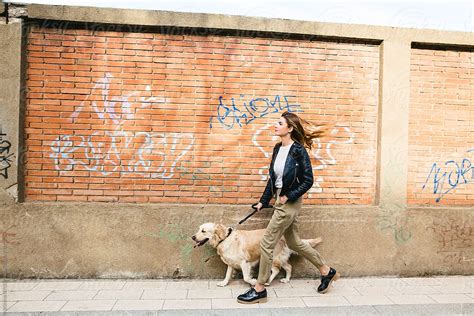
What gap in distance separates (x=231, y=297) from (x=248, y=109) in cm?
243

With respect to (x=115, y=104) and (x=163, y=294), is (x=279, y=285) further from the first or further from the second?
(x=115, y=104)

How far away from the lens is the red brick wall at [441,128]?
5.01 meters

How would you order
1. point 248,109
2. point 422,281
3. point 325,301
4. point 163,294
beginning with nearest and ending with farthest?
point 325,301 < point 163,294 < point 422,281 < point 248,109

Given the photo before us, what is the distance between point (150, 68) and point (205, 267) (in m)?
2.77

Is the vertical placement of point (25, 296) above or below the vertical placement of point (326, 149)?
below

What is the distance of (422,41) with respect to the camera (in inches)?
194

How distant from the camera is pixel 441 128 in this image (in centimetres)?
503

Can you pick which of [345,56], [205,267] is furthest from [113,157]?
[345,56]

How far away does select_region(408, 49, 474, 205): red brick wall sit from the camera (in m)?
5.01

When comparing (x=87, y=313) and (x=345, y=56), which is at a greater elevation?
(x=345, y=56)

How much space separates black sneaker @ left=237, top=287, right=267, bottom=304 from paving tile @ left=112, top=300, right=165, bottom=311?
34.5 inches

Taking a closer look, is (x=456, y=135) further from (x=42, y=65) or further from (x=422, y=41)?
(x=42, y=65)

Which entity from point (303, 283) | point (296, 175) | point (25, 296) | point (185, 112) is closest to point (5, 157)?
point (25, 296)

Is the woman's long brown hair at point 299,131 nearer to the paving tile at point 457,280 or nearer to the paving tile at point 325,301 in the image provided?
the paving tile at point 325,301
